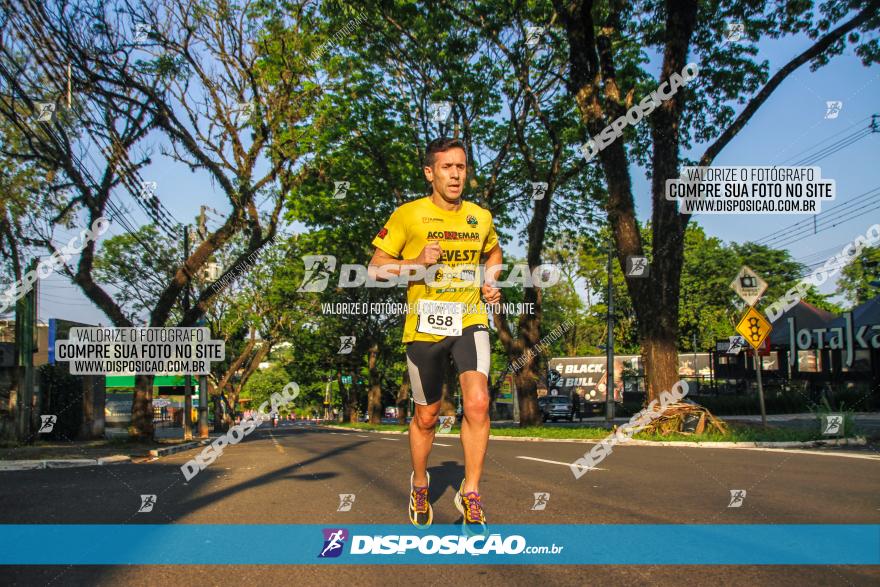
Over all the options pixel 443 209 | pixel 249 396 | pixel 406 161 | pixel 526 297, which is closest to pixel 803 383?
pixel 526 297

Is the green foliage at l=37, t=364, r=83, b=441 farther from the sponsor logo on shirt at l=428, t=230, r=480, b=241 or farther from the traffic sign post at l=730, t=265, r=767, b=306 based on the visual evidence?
the sponsor logo on shirt at l=428, t=230, r=480, b=241

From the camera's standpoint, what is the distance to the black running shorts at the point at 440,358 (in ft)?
14.9

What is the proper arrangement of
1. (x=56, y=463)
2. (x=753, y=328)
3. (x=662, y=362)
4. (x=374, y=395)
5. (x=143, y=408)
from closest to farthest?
(x=56, y=463) → (x=662, y=362) → (x=753, y=328) → (x=143, y=408) → (x=374, y=395)

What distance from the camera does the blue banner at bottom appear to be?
12.3 feet

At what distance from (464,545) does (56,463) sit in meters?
12.3

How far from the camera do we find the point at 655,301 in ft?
51.4

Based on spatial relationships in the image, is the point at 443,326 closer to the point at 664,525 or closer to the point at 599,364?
the point at 664,525

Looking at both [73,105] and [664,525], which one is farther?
[73,105]

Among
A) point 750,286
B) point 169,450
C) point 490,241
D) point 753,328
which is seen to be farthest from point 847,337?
point 490,241

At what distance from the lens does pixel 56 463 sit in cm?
1390

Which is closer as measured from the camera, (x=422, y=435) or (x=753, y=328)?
(x=422, y=435)

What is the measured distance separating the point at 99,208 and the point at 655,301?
14493mm

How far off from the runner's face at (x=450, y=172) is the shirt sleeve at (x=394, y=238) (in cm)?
32

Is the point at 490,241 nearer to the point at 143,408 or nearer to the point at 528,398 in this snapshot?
the point at 143,408
